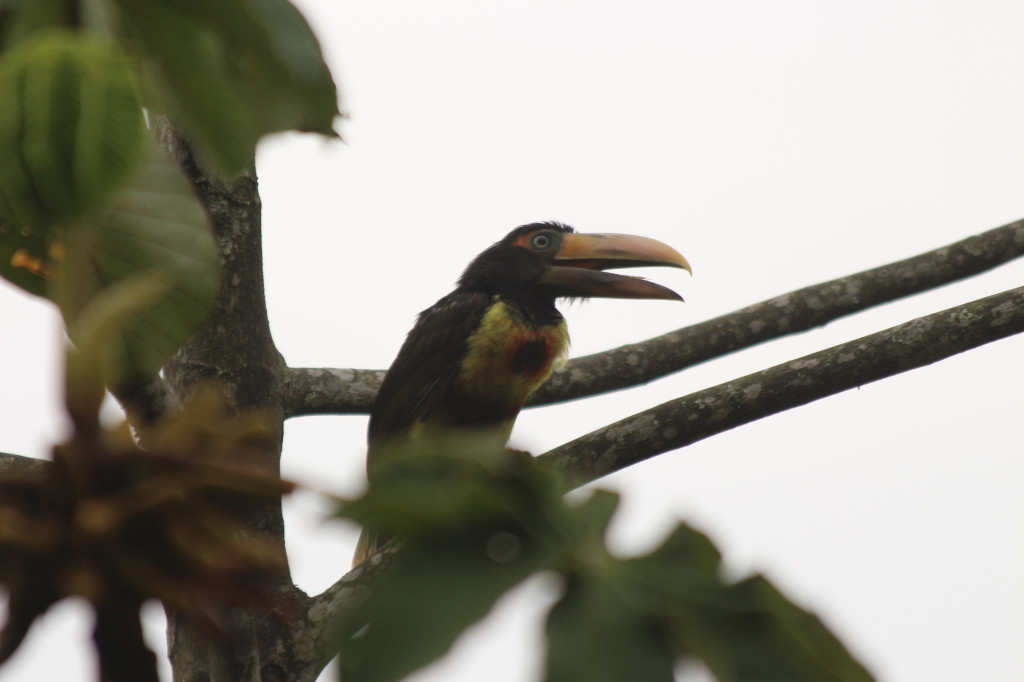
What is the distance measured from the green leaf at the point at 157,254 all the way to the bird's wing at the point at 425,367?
3.42 m

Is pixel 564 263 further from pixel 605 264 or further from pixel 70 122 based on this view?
pixel 70 122

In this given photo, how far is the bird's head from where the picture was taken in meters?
4.65

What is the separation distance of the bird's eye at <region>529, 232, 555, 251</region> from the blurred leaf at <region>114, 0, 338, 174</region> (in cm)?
389

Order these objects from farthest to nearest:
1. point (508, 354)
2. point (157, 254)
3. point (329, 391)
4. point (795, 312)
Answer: point (508, 354)
point (329, 391)
point (795, 312)
point (157, 254)

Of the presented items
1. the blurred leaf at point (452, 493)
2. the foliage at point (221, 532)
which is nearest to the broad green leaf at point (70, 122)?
the foliage at point (221, 532)

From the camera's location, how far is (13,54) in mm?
712

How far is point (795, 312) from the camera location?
3.03 meters

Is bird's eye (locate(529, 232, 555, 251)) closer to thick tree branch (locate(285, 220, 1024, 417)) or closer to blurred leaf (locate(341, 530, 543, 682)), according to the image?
thick tree branch (locate(285, 220, 1024, 417))

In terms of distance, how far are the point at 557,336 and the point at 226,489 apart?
3831 millimetres

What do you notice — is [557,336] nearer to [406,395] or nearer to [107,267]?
[406,395]

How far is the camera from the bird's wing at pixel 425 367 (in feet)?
14.5

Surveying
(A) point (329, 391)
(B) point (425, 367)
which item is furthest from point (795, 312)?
(B) point (425, 367)

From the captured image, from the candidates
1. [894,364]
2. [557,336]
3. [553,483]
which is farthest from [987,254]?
[553,483]

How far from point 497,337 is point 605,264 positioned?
693mm
